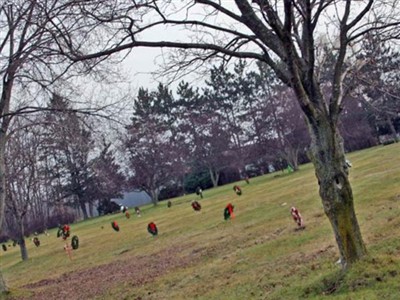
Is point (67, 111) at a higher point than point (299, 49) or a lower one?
higher

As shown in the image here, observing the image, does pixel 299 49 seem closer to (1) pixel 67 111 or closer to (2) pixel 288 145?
(1) pixel 67 111

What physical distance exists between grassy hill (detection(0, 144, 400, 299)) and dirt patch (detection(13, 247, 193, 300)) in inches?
1.6

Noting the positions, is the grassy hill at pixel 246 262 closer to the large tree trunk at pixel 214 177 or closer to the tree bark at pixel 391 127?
the tree bark at pixel 391 127

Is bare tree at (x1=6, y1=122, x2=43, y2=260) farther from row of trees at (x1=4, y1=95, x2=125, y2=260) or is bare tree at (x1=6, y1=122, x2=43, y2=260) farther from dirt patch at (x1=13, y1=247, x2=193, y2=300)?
dirt patch at (x1=13, y1=247, x2=193, y2=300)

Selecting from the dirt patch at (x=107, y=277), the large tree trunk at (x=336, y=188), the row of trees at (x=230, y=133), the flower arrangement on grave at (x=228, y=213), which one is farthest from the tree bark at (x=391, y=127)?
the large tree trunk at (x=336, y=188)

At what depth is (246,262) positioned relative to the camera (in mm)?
9633

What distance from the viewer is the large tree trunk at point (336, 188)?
580 cm

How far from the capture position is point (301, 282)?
21.7 ft

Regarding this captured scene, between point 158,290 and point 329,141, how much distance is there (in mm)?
4865

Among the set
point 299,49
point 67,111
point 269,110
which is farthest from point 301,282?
point 269,110

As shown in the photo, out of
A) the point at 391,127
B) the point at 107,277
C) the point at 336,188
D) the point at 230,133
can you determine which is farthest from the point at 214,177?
the point at 336,188

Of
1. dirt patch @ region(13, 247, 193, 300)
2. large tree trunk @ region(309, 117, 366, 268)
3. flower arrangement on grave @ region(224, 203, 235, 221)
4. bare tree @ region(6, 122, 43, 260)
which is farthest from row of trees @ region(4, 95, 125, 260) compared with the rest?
large tree trunk @ region(309, 117, 366, 268)

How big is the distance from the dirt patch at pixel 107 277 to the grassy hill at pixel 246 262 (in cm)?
4

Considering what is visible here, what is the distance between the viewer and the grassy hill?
6.04 m
